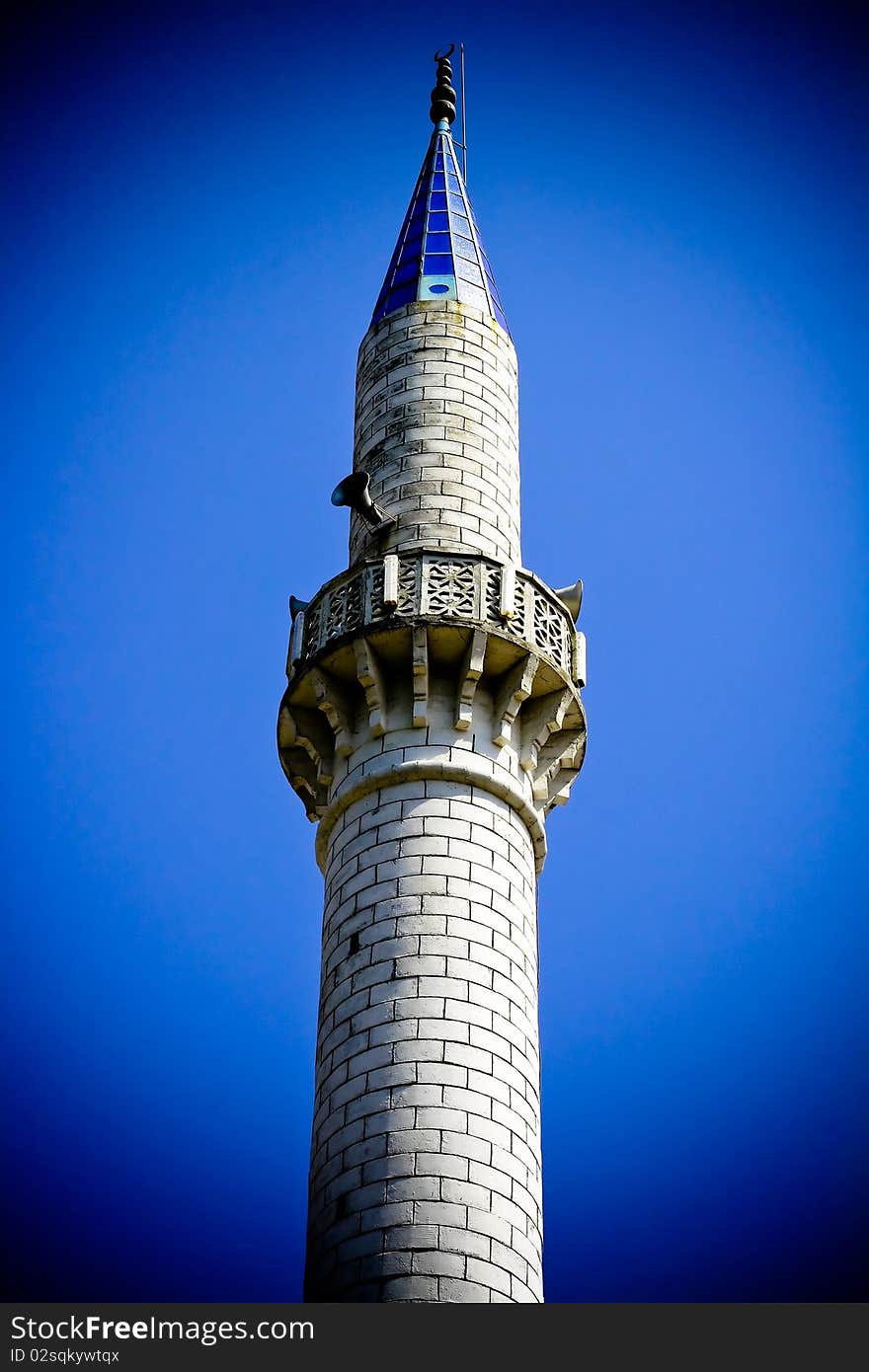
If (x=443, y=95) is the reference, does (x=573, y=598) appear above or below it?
below

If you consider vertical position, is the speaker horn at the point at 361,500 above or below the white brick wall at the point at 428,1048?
above

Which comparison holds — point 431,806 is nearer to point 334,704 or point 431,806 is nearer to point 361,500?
point 334,704

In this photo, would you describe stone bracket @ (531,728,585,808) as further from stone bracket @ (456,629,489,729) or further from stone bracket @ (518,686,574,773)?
stone bracket @ (456,629,489,729)

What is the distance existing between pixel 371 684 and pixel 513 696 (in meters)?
1.23

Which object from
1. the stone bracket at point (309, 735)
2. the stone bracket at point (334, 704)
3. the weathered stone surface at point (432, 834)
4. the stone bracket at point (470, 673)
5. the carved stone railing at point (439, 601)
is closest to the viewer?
the weathered stone surface at point (432, 834)

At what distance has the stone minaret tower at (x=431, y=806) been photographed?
14.9 m

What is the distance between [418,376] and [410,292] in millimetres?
1855

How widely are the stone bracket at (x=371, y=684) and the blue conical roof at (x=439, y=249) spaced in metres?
5.66

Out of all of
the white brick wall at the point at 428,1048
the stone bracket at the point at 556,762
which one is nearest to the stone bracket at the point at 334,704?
the white brick wall at the point at 428,1048

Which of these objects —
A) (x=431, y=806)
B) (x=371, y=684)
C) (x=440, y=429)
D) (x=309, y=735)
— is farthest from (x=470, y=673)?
→ (x=440, y=429)

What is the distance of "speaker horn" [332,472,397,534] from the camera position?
1902cm

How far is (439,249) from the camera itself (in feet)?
76.6

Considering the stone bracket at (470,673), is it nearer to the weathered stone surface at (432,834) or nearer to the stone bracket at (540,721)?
the weathered stone surface at (432,834)
